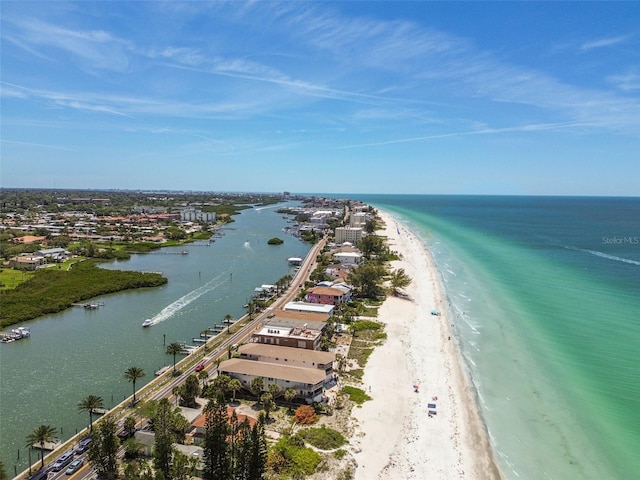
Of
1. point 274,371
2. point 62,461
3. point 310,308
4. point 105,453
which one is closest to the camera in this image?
point 105,453

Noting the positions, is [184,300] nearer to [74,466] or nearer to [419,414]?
[74,466]

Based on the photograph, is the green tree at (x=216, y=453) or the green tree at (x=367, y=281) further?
the green tree at (x=367, y=281)

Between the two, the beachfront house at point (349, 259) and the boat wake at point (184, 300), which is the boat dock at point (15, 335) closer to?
the boat wake at point (184, 300)

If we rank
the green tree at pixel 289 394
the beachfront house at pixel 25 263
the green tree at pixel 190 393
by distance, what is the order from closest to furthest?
the green tree at pixel 190 393 < the green tree at pixel 289 394 < the beachfront house at pixel 25 263

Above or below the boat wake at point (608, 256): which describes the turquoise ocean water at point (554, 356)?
below

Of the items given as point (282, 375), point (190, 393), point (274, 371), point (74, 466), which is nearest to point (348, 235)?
point (274, 371)

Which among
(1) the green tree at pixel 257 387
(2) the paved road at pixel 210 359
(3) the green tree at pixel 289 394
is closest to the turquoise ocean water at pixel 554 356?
(3) the green tree at pixel 289 394

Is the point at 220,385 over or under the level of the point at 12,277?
over
